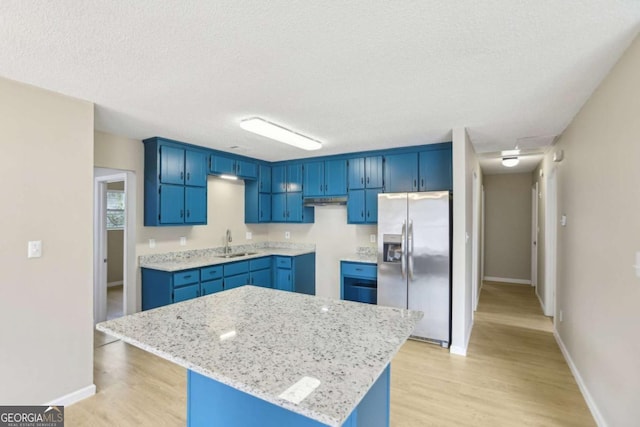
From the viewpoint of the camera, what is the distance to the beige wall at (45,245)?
2.16m

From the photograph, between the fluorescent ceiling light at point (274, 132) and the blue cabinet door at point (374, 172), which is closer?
the fluorescent ceiling light at point (274, 132)

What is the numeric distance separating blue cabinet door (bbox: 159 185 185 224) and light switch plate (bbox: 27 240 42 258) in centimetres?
153

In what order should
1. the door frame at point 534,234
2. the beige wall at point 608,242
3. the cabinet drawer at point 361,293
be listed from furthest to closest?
the door frame at point 534,234 → the cabinet drawer at point 361,293 → the beige wall at point 608,242

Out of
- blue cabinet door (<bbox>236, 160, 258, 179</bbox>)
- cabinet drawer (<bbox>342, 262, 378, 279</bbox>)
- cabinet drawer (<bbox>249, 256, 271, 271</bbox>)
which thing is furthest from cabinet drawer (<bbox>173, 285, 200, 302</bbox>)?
cabinet drawer (<bbox>342, 262, 378, 279</bbox>)

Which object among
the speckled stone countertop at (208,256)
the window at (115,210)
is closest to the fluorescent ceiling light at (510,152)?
the speckled stone countertop at (208,256)

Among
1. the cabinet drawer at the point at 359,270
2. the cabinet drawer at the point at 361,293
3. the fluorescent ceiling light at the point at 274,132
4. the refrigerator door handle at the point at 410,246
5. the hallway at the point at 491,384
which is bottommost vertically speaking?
the hallway at the point at 491,384

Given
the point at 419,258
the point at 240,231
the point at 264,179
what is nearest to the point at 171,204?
the point at 240,231

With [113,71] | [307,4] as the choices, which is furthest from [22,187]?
[307,4]

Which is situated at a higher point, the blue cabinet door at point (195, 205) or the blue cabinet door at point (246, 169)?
the blue cabinet door at point (246, 169)

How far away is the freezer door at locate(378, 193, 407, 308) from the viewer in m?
3.81

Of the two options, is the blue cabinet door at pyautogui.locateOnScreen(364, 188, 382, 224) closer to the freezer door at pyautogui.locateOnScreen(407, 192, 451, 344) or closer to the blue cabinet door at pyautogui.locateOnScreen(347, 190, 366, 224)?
the blue cabinet door at pyautogui.locateOnScreen(347, 190, 366, 224)

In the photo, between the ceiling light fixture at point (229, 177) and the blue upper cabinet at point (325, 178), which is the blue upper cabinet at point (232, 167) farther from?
the blue upper cabinet at point (325, 178)

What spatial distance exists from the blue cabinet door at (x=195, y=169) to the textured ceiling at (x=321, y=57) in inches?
42.1

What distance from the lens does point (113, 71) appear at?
2.03 metres
